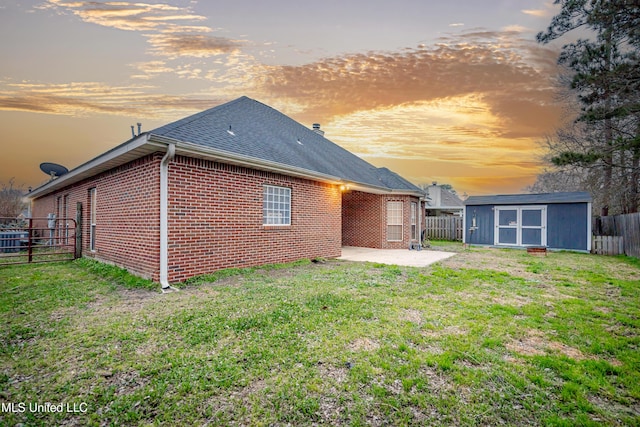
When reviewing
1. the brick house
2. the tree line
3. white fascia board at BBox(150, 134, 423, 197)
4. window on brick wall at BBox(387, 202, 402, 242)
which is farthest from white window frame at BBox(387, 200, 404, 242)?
the tree line

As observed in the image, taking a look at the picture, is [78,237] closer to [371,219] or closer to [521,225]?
[371,219]

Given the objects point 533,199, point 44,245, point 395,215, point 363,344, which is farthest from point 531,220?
point 44,245

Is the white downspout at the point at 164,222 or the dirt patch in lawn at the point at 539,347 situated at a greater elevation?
the white downspout at the point at 164,222

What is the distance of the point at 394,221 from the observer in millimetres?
14758

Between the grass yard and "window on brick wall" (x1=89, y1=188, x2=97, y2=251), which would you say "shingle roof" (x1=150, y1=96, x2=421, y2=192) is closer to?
the grass yard

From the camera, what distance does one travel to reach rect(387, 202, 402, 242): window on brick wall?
1469 centimetres

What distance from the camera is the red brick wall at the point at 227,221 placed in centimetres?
658

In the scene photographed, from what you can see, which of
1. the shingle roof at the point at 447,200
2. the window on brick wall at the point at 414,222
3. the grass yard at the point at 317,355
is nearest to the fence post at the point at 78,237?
the grass yard at the point at 317,355

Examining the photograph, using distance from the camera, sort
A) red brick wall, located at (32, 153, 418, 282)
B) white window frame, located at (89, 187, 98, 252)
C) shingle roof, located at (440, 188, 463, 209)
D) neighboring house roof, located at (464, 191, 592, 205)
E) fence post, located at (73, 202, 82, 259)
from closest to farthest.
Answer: red brick wall, located at (32, 153, 418, 282) → white window frame, located at (89, 187, 98, 252) → fence post, located at (73, 202, 82, 259) → neighboring house roof, located at (464, 191, 592, 205) → shingle roof, located at (440, 188, 463, 209)

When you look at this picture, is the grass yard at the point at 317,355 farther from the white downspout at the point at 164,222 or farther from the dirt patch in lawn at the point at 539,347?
the white downspout at the point at 164,222

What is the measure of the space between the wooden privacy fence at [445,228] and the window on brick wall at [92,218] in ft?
60.8

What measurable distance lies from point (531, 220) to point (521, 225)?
512 mm

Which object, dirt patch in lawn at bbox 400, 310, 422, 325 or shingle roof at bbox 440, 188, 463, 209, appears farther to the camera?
shingle roof at bbox 440, 188, 463, 209

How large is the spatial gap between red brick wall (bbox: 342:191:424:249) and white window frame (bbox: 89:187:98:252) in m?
10.2
